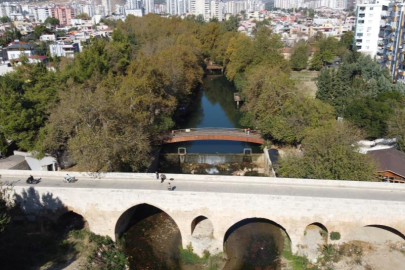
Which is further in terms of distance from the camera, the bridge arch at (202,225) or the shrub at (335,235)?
the bridge arch at (202,225)

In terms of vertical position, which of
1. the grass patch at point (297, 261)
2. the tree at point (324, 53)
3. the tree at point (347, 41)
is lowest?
the grass patch at point (297, 261)

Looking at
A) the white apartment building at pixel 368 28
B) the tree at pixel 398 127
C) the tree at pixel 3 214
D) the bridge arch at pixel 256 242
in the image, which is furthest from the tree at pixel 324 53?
the tree at pixel 3 214

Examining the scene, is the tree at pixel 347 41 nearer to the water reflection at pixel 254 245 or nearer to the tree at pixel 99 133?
the tree at pixel 99 133

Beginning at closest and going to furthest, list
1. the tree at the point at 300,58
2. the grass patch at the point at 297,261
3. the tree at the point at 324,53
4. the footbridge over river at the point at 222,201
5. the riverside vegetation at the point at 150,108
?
the footbridge over river at the point at 222,201, the grass patch at the point at 297,261, the riverside vegetation at the point at 150,108, the tree at the point at 324,53, the tree at the point at 300,58

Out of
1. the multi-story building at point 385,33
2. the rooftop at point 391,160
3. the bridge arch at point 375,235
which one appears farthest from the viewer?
the multi-story building at point 385,33

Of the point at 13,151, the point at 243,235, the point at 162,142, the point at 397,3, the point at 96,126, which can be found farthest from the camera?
the point at 397,3

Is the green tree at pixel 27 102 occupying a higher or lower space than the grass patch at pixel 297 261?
higher

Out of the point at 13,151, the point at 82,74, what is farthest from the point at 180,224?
the point at 82,74

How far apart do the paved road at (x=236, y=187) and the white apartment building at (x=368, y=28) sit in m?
52.7

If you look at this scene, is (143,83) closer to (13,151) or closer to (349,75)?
(13,151)

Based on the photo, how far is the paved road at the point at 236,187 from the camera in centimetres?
2195

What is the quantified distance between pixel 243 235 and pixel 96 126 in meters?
13.8

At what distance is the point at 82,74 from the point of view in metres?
39.1

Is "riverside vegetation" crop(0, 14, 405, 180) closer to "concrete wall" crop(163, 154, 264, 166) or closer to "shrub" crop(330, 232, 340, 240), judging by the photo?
"concrete wall" crop(163, 154, 264, 166)
